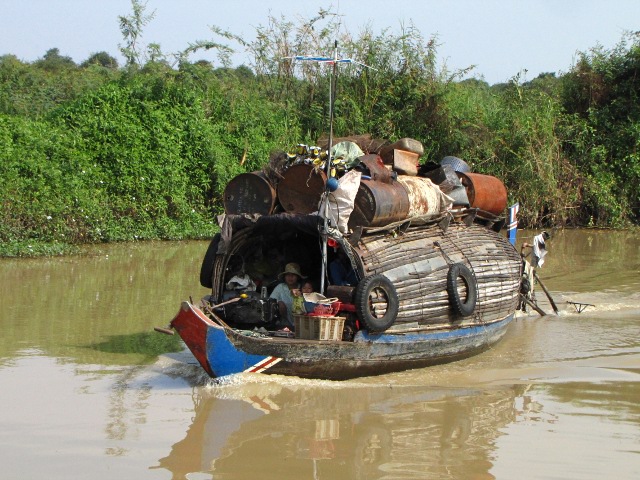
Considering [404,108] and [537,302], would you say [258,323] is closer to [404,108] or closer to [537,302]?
[537,302]

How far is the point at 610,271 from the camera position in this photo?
14.8 m

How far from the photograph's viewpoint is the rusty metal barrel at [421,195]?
861cm

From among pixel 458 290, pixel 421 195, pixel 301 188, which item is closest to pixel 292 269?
pixel 301 188

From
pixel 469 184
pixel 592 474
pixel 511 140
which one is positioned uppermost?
pixel 511 140

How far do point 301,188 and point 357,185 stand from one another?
657 mm

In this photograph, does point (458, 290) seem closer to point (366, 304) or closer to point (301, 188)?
point (366, 304)

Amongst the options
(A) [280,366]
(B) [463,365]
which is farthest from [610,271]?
(A) [280,366]

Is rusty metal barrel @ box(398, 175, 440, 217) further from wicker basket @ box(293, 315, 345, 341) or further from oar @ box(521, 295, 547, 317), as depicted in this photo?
oar @ box(521, 295, 547, 317)

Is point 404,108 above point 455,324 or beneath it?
above

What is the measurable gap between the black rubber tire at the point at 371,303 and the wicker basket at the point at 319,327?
210 mm

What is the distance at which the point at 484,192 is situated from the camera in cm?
1021

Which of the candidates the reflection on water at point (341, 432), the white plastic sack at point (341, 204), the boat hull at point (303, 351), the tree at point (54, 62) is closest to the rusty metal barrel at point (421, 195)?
the white plastic sack at point (341, 204)

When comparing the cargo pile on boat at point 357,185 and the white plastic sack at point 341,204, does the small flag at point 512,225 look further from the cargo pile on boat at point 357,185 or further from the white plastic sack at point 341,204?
the white plastic sack at point 341,204

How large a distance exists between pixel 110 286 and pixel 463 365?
213 inches
